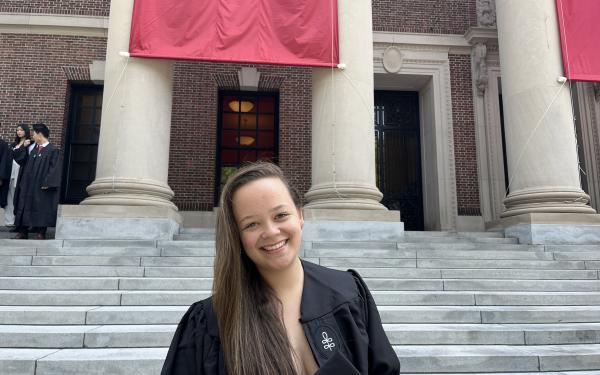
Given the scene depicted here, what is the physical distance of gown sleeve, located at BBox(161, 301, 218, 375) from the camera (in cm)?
152

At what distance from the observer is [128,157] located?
8305 mm

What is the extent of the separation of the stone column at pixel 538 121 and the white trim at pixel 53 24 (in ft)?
36.3

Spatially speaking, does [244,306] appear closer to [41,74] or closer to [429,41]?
[41,74]

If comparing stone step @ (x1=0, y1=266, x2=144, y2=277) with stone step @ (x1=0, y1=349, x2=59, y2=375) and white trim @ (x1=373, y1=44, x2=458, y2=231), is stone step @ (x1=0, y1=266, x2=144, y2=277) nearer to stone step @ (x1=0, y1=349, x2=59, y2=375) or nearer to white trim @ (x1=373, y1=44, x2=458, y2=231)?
stone step @ (x1=0, y1=349, x2=59, y2=375)

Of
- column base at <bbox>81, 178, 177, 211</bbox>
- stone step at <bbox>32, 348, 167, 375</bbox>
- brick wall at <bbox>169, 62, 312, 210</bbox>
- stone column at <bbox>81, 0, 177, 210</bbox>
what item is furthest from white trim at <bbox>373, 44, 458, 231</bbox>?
stone step at <bbox>32, 348, 167, 375</bbox>

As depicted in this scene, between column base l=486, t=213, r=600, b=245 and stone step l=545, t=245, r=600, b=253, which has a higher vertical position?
column base l=486, t=213, r=600, b=245

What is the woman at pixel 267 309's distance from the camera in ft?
4.96

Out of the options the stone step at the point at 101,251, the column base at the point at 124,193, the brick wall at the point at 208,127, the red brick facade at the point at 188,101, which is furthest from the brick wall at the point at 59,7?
the stone step at the point at 101,251

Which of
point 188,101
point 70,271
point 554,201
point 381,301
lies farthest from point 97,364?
point 188,101

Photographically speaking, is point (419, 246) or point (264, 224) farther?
point (419, 246)

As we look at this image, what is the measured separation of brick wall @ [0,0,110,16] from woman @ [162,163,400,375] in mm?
14074

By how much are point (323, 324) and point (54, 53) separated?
14370 millimetres

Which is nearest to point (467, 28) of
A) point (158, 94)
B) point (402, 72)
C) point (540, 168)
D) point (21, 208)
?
point (402, 72)

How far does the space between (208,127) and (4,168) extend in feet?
17.9
